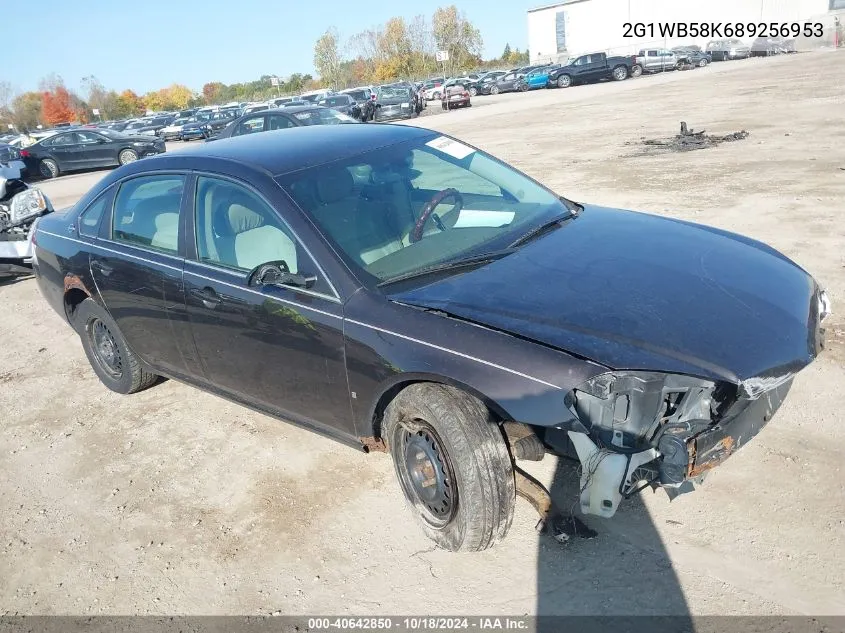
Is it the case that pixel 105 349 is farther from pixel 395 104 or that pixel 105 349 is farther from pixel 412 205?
pixel 395 104

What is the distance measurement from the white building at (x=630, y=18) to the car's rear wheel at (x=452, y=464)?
6860 centimetres

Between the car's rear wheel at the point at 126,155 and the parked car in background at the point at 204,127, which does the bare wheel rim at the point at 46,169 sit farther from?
the parked car in background at the point at 204,127

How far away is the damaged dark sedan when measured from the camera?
8.20 ft

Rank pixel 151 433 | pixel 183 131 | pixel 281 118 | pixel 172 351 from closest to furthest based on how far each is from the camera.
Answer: pixel 172 351 → pixel 151 433 → pixel 281 118 → pixel 183 131

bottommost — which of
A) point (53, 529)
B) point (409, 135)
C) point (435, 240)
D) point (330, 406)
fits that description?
point (53, 529)

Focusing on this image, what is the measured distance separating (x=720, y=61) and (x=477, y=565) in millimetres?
54192

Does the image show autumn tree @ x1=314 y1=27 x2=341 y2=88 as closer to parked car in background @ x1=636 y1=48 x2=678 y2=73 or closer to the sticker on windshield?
parked car in background @ x1=636 y1=48 x2=678 y2=73

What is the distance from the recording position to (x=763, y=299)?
2914 millimetres

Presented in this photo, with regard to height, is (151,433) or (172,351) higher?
(172,351)

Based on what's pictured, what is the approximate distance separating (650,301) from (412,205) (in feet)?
4.41

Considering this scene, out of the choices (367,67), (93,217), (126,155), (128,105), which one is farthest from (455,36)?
(93,217)

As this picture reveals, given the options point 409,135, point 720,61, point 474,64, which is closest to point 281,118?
point 409,135

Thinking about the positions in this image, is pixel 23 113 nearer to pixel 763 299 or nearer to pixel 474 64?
pixel 474 64

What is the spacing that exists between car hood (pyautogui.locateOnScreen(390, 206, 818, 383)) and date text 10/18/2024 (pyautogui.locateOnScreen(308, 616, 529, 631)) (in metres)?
1.05
